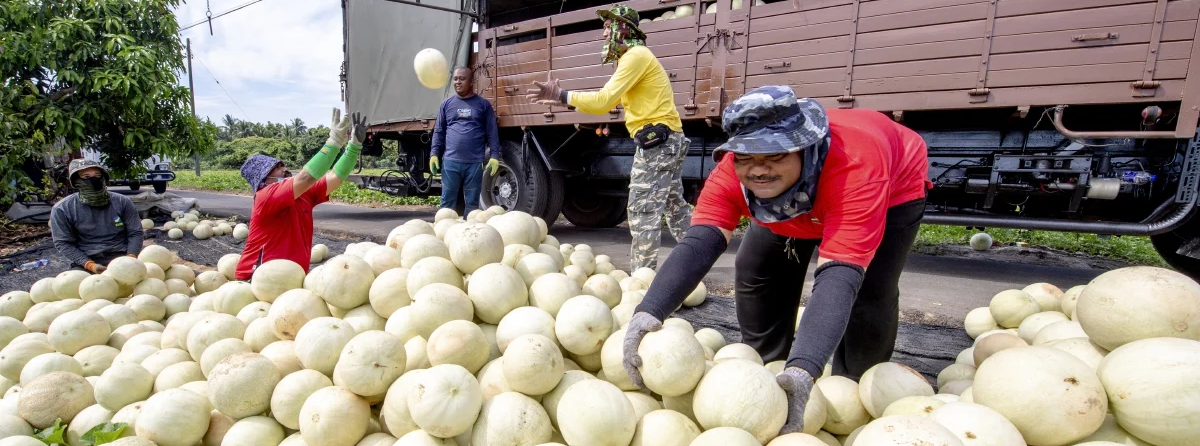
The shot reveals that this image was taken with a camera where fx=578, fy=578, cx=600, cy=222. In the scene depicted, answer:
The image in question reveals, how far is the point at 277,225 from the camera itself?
12.8 ft

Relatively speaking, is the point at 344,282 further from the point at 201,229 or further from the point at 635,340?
the point at 201,229

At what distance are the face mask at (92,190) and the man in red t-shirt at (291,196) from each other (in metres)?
2.43

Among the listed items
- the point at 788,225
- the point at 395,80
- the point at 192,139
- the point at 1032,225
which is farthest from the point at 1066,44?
the point at 192,139

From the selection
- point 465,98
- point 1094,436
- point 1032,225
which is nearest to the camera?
point 1094,436

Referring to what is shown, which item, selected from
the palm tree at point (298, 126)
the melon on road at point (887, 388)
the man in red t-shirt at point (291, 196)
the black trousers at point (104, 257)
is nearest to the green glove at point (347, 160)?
the man in red t-shirt at point (291, 196)

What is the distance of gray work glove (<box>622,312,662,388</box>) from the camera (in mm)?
1837

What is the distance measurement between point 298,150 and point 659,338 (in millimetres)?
51047

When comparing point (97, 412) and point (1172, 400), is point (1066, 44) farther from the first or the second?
point (97, 412)

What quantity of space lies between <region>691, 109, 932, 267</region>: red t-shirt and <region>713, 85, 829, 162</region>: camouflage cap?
161mm

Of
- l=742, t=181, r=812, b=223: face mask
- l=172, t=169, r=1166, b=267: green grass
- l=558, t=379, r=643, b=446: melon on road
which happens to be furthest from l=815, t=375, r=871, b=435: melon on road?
l=172, t=169, r=1166, b=267: green grass

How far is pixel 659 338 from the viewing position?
1.80 m

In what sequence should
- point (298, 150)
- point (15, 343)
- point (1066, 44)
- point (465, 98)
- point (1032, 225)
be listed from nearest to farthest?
1. point (15, 343)
2. point (1066, 44)
3. point (1032, 225)
4. point (465, 98)
5. point (298, 150)

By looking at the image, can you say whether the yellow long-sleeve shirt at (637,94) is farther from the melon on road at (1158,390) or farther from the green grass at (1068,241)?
the green grass at (1068,241)

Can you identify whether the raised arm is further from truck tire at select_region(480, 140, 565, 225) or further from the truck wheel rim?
the truck wheel rim
